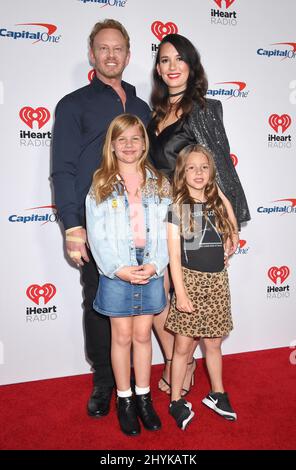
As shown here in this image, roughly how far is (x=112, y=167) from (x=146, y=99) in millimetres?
947

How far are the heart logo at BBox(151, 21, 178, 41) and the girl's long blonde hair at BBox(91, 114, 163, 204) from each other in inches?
40.4

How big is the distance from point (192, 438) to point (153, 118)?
174 centimetres

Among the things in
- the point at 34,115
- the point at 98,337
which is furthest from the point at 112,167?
the point at 98,337

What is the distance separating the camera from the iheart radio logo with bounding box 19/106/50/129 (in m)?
2.66

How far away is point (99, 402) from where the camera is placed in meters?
2.38

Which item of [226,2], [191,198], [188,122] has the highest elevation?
[226,2]

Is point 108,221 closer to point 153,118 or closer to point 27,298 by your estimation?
point 153,118

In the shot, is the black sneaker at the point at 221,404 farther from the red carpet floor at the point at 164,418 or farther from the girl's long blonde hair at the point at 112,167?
the girl's long blonde hair at the point at 112,167

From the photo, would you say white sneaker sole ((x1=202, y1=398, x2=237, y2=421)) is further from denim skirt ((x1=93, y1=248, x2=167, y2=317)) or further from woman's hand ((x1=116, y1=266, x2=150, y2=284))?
woman's hand ((x1=116, y1=266, x2=150, y2=284))

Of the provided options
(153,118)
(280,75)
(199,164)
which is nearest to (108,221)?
(199,164)

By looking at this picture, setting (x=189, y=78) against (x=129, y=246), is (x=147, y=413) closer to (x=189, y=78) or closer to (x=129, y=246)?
(x=129, y=246)

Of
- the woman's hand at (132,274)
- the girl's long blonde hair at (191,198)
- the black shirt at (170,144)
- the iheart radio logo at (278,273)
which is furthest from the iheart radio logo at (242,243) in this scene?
the woman's hand at (132,274)

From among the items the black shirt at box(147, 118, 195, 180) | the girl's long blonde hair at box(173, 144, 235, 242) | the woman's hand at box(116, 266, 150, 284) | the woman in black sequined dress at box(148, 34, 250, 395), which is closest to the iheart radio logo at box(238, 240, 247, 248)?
the woman in black sequined dress at box(148, 34, 250, 395)

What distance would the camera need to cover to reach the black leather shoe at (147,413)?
215 cm
